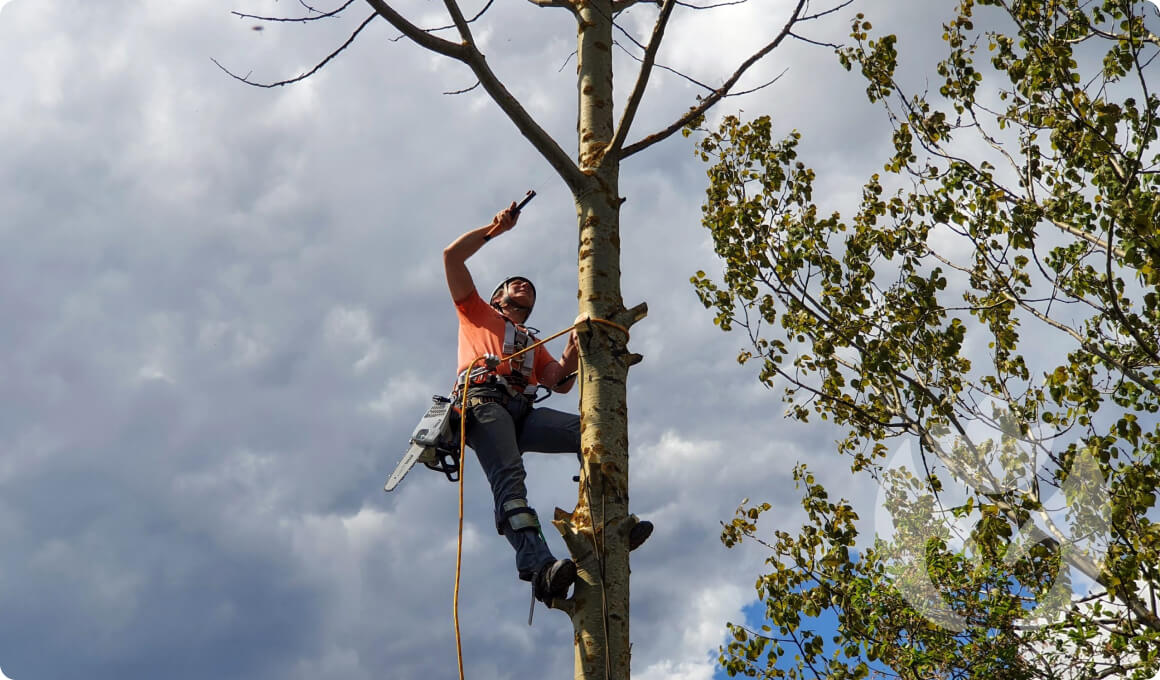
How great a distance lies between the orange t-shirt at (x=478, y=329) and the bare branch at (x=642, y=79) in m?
1.28

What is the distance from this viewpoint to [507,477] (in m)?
4.72

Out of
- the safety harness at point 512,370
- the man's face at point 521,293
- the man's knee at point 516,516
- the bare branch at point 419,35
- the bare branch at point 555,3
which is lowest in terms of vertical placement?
the man's knee at point 516,516

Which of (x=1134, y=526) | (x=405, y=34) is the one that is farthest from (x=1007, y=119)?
(x=405, y=34)

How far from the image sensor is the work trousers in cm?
443

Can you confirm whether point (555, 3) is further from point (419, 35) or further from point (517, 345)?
point (517, 345)

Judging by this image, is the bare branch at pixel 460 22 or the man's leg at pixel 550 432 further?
the man's leg at pixel 550 432

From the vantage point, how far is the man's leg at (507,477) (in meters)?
4.42

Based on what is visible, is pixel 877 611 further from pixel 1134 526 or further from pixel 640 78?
pixel 640 78

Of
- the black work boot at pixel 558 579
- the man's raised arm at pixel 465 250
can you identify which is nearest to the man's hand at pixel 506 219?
the man's raised arm at pixel 465 250

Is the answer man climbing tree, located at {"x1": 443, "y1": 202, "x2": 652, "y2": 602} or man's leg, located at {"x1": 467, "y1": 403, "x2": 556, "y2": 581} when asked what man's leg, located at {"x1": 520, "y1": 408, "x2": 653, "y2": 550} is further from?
man's leg, located at {"x1": 467, "y1": 403, "x2": 556, "y2": 581}

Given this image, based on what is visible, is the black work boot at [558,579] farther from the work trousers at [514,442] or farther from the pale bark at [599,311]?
the work trousers at [514,442]

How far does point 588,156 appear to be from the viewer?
4.37 metres

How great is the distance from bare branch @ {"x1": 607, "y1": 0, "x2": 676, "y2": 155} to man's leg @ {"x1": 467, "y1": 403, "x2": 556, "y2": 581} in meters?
1.51

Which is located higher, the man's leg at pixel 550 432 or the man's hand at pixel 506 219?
the man's hand at pixel 506 219
